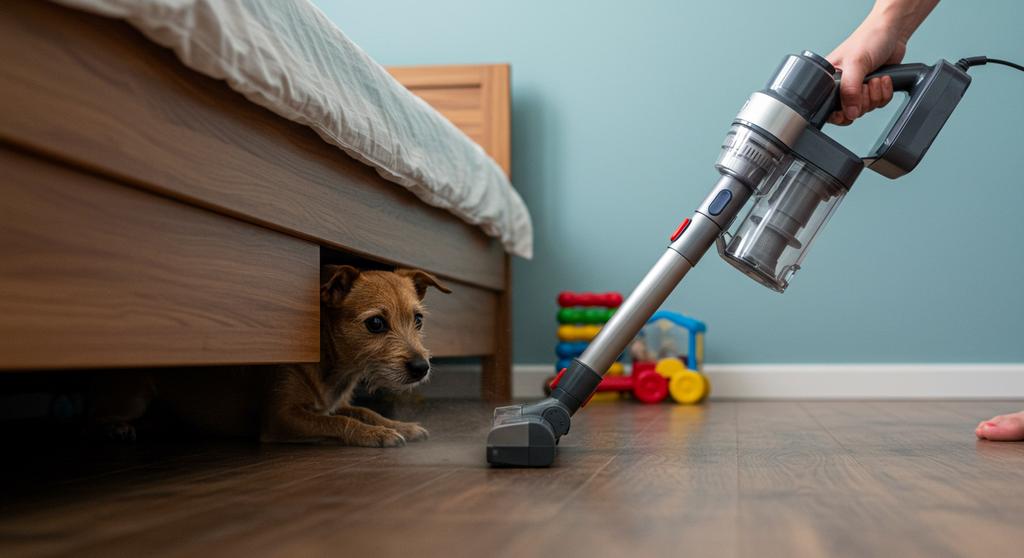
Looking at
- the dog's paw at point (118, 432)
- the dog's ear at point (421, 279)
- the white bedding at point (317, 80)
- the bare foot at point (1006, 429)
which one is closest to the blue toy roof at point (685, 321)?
the white bedding at point (317, 80)

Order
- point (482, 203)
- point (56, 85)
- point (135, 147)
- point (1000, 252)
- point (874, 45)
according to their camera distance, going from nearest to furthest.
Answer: point (56, 85)
point (135, 147)
point (874, 45)
point (482, 203)
point (1000, 252)

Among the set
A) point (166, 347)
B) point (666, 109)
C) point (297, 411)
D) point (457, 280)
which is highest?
point (666, 109)

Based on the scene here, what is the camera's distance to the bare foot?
155 centimetres

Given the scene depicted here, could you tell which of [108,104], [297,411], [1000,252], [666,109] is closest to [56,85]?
[108,104]

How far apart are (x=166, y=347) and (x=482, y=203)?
4.65 feet

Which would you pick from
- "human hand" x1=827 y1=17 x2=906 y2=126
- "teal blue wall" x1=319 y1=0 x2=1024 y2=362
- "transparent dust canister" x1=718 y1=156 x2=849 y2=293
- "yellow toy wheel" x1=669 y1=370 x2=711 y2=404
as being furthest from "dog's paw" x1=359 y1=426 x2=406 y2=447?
"teal blue wall" x1=319 y1=0 x2=1024 y2=362

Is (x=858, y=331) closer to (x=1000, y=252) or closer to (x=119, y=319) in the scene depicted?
(x=1000, y=252)

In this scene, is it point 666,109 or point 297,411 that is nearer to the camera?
point 297,411

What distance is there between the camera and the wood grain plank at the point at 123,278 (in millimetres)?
833

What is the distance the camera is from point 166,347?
3.54 ft

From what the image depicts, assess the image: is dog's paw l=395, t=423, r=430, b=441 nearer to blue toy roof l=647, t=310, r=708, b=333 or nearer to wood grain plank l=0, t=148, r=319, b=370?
wood grain plank l=0, t=148, r=319, b=370

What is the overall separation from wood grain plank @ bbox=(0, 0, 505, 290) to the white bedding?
32 millimetres

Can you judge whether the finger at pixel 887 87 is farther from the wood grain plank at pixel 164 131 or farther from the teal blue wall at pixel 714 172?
the teal blue wall at pixel 714 172

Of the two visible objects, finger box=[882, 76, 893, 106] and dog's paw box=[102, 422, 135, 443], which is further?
dog's paw box=[102, 422, 135, 443]
